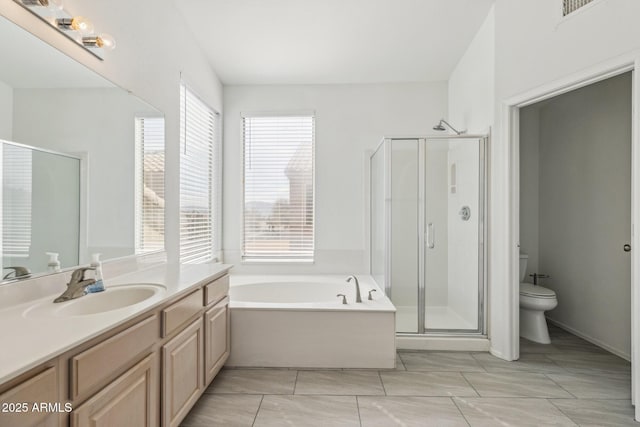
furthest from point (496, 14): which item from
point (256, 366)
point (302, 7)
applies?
point (256, 366)

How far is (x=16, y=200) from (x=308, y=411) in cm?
180

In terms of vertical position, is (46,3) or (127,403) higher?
(46,3)

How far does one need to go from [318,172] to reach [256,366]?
2150 millimetres

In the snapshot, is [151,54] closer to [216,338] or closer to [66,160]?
[66,160]

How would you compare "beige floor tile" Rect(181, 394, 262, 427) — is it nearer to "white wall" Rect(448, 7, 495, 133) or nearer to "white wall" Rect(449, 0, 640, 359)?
"white wall" Rect(449, 0, 640, 359)

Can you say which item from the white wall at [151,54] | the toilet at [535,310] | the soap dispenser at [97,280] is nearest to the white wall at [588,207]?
the toilet at [535,310]

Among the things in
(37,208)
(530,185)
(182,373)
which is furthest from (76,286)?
(530,185)

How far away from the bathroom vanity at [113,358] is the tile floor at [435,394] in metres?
0.35

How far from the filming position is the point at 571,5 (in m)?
2.10

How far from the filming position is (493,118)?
271 centimetres

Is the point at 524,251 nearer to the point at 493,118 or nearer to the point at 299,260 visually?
the point at 493,118

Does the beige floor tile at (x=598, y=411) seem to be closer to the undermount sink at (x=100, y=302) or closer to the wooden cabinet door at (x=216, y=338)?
the wooden cabinet door at (x=216, y=338)

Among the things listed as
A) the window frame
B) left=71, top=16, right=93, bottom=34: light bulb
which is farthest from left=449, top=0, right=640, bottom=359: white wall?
left=71, top=16, right=93, bottom=34: light bulb

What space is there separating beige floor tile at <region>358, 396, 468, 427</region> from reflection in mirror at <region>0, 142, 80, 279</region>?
1815 mm
